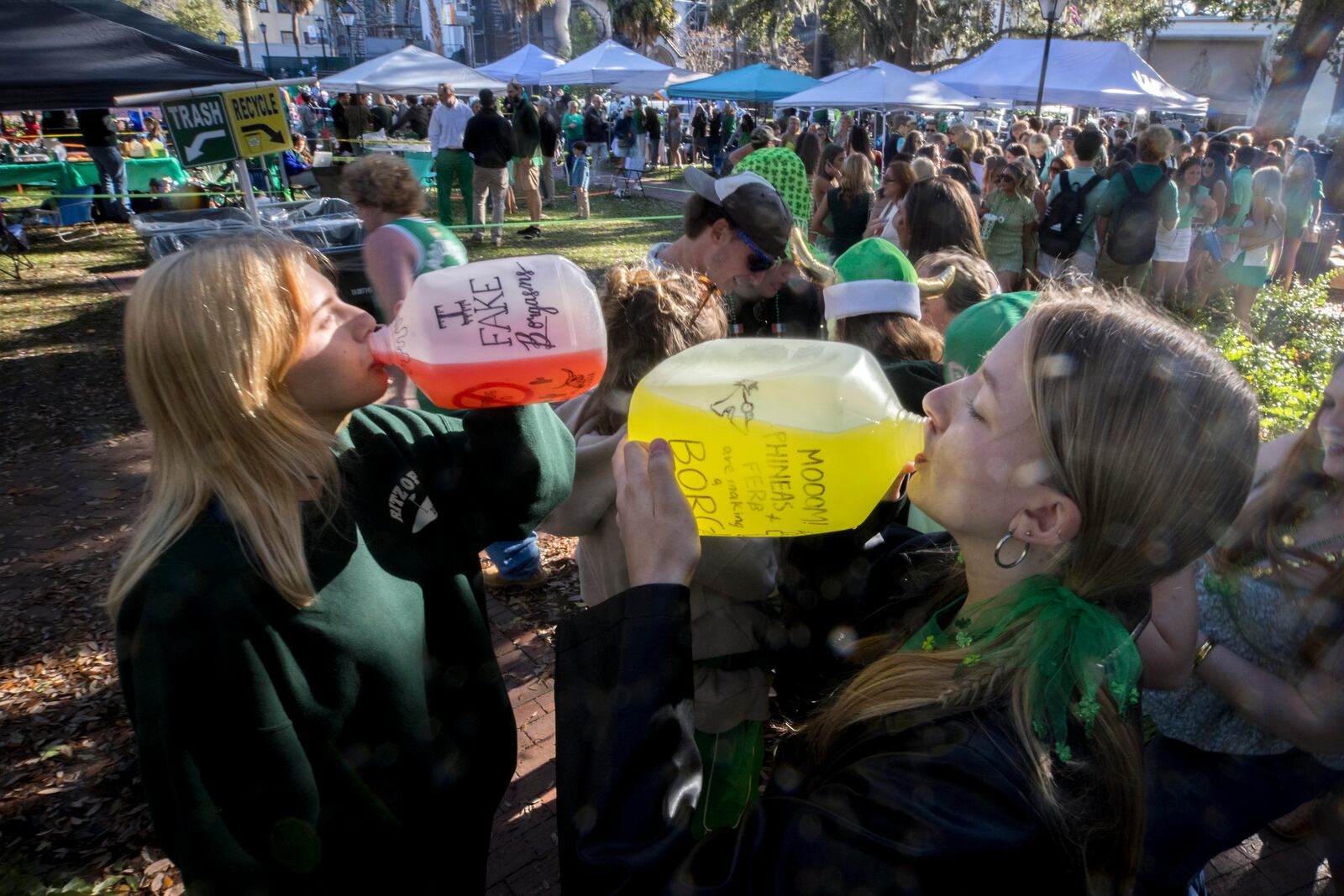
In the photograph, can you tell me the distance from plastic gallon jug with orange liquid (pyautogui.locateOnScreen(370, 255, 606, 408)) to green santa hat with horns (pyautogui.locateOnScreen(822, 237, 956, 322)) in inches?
48.0

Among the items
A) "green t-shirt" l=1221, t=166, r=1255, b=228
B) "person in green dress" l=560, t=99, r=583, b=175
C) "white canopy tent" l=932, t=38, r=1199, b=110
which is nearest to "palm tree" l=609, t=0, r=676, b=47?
"person in green dress" l=560, t=99, r=583, b=175

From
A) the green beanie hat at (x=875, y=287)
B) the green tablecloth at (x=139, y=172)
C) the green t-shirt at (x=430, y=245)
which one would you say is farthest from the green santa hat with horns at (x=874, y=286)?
the green tablecloth at (x=139, y=172)

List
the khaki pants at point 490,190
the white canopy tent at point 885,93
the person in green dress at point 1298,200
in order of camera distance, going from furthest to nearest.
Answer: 1. the white canopy tent at point 885,93
2. the khaki pants at point 490,190
3. the person in green dress at point 1298,200

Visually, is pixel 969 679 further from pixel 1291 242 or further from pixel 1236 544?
pixel 1291 242

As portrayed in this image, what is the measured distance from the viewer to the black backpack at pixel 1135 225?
689cm

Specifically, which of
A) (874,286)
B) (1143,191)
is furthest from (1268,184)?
(874,286)

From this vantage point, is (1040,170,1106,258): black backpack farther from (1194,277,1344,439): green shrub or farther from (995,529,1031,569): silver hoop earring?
(995,529,1031,569): silver hoop earring

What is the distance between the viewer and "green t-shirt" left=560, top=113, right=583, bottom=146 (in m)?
19.7

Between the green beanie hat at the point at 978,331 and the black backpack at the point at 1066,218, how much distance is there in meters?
5.72

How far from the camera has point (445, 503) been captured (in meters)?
1.64

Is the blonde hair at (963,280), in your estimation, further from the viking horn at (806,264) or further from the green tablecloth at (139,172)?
the green tablecloth at (139,172)

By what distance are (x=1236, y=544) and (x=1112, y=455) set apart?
1.10 meters

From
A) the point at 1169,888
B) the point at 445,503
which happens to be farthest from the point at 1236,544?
the point at 445,503

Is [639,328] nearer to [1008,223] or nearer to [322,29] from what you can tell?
[1008,223]
